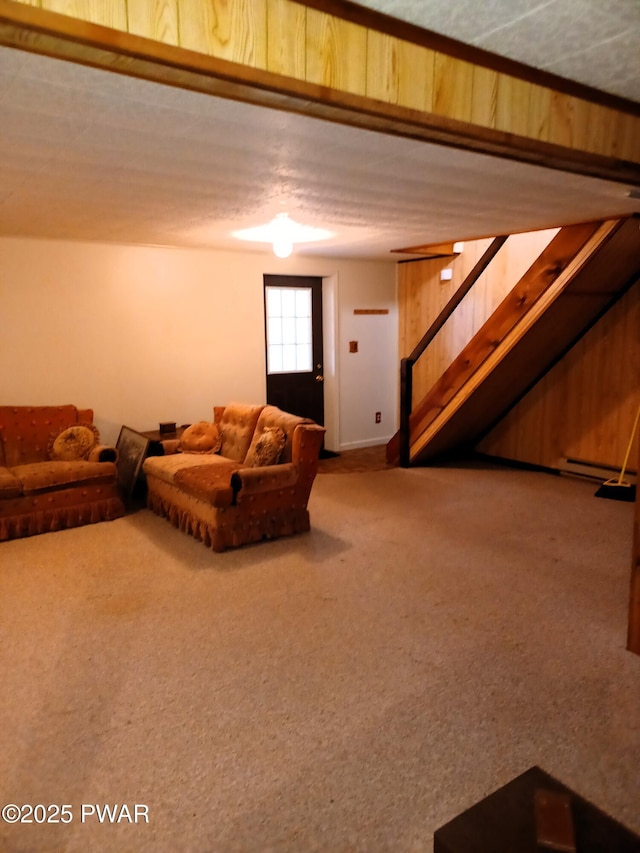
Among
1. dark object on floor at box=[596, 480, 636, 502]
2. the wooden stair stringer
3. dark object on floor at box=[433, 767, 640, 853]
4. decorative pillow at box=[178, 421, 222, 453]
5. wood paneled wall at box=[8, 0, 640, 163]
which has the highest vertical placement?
wood paneled wall at box=[8, 0, 640, 163]

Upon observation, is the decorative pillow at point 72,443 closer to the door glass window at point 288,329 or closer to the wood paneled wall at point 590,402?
the door glass window at point 288,329

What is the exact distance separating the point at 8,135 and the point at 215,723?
7.94ft

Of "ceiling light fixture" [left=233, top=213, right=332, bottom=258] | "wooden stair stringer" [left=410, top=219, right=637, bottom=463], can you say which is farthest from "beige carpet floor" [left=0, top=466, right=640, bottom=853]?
"ceiling light fixture" [left=233, top=213, right=332, bottom=258]

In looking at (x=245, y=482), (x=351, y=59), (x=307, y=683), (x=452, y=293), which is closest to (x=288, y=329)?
(x=452, y=293)

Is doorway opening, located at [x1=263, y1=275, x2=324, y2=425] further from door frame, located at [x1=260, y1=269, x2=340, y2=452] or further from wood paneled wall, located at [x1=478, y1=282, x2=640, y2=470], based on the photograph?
wood paneled wall, located at [x1=478, y1=282, x2=640, y2=470]

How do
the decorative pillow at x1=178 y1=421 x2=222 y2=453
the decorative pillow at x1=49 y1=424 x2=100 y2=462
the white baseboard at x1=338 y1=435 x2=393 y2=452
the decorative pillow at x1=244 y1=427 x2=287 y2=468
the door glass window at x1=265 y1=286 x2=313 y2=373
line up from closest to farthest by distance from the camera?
the decorative pillow at x1=244 y1=427 x2=287 y2=468, the decorative pillow at x1=49 y1=424 x2=100 y2=462, the decorative pillow at x1=178 y1=421 x2=222 y2=453, the door glass window at x1=265 y1=286 x2=313 y2=373, the white baseboard at x1=338 y1=435 x2=393 y2=452

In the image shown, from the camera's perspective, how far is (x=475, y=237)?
5.13 metres

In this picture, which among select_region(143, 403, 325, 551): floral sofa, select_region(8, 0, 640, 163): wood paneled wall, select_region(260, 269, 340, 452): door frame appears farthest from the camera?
select_region(260, 269, 340, 452): door frame

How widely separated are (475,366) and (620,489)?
162 cm

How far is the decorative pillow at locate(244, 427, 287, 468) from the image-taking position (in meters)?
4.21

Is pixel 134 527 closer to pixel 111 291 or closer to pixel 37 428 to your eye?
pixel 37 428

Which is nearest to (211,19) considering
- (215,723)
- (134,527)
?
(215,723)

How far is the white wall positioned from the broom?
2.92 meters

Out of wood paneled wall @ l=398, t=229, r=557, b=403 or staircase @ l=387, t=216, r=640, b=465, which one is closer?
staircase @ l=387, t=216, r=640, b=465
